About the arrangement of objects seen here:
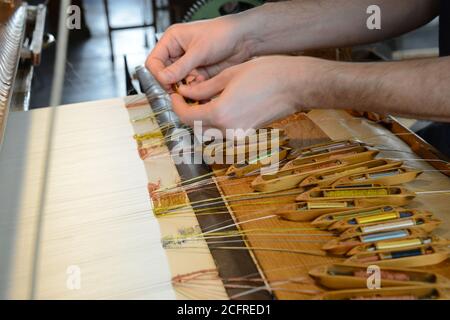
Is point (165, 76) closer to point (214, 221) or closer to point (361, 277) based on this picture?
point (214, 221)

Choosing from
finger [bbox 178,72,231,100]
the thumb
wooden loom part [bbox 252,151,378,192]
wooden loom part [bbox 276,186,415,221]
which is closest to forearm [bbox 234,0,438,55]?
the thumb

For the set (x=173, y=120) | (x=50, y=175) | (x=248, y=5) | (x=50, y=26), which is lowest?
(x=50, y=175)

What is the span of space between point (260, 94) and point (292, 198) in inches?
10.8

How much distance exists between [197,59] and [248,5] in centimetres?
115

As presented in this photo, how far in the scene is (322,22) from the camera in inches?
64.9

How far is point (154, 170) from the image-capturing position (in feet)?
4.77

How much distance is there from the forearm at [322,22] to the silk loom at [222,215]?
261 millimetres

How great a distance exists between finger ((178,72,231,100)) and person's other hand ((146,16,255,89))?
12 cm

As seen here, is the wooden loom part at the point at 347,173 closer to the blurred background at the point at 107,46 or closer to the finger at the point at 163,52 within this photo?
the finger at the point at 163,52

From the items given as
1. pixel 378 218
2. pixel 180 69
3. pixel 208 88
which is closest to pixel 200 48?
pixel 180 69
